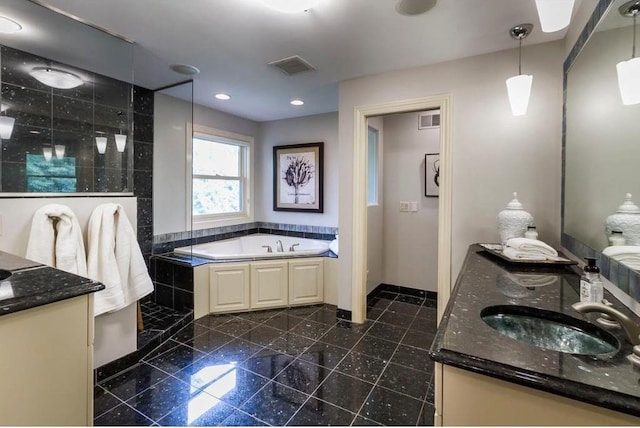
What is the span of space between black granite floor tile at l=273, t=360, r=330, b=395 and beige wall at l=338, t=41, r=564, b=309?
1.38m

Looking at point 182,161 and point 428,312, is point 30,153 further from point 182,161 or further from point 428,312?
point 428,312

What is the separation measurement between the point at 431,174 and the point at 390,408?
2.53 m

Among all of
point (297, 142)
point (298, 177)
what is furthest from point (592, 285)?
point (297, 142)

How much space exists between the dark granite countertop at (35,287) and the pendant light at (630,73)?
2.13m

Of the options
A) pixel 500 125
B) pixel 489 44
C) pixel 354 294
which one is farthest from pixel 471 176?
pixel 354 294

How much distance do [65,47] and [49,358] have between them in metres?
2.25

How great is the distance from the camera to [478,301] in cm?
111

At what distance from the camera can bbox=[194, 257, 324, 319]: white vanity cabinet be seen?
3084mm

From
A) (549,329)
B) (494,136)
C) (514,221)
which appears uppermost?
(494,136)

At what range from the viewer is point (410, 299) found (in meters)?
3.58

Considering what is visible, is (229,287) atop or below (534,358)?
below

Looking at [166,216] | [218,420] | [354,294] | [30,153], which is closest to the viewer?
[218,420]

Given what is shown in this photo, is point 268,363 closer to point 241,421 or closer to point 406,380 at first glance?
point 241,421

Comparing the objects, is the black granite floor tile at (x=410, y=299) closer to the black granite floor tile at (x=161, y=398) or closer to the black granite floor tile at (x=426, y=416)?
the black granite floor tile at (x=426, y=416)
